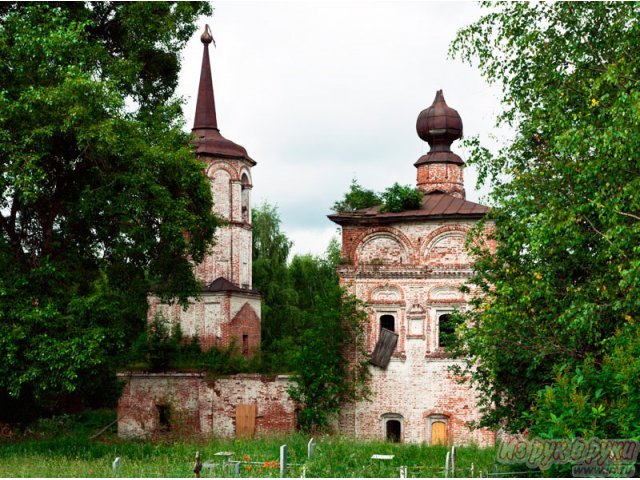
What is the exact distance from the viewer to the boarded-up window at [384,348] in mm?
22906

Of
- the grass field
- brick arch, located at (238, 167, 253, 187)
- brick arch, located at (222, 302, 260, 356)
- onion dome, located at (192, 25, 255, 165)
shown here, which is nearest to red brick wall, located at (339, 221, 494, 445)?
the grass field

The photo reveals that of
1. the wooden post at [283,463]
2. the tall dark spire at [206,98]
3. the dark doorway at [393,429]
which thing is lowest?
the dark doorway at [393,429]

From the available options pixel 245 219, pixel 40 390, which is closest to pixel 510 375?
pixel 40 390

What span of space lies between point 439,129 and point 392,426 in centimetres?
883

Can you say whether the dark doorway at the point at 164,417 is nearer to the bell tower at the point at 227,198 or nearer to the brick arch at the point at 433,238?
the bell tower at the point at 227,198

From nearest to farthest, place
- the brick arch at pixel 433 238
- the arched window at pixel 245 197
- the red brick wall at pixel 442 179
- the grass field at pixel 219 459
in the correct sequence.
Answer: the grass field at pixel 219 459
the brick arch at pixel 433 238
the red brick wall at pixel 442 179
the arched window at pixel 245 197

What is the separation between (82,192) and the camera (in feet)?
53.0

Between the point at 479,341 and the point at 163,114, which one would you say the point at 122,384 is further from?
the point at 479,341

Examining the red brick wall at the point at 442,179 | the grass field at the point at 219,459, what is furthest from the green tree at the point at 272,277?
the grass field at the point at 219,459

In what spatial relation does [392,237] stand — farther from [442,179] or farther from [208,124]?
[208,124]

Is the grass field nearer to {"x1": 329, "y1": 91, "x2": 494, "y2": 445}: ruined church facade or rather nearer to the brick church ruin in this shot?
the brick church ruin

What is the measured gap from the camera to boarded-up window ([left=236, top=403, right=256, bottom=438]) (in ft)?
75.6

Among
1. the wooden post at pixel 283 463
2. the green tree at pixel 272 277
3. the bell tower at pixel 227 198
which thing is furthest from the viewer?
Answer: the green tree at pixel 272 277

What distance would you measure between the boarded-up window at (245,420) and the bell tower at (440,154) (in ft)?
26.7
